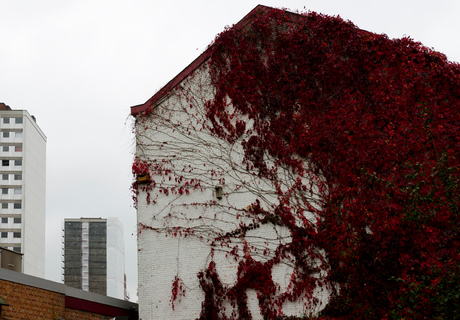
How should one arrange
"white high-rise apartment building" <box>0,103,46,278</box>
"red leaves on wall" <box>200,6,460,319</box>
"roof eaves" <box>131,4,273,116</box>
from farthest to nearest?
"white high-rise apartment building" <box>0,103,46,278</box>, "roof eaves" <box>131,4,273,116</box>, "red leaves on wall" <box>200,6,460,319</box>

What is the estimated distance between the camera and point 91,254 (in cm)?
8275

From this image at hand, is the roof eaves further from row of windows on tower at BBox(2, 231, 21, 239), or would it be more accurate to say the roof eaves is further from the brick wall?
row of windows on tower at BBox(2, 231, 21, 239)

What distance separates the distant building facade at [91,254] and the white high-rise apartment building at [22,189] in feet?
44.9

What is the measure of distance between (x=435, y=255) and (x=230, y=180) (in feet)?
16.4

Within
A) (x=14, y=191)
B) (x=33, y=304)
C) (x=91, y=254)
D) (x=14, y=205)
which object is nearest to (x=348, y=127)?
(x=33, y=304)

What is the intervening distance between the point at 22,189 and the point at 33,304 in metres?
57.6

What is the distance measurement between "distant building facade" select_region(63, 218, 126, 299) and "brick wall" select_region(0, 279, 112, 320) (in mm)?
74278

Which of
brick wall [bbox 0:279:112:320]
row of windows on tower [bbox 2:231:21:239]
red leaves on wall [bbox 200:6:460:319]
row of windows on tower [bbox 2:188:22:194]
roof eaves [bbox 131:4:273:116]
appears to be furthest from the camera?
row of windows on tower [bbox 2:188:22:194]

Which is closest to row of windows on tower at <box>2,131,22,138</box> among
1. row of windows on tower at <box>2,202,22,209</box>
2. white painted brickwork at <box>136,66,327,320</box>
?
row of windows on tower at <box>2,202,22,209</box>

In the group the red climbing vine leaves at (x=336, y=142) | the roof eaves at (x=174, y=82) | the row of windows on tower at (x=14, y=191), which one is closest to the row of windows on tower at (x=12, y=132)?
the row of windows on tower at (x=14, y=191)

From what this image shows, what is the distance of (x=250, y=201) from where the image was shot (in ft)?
38.7

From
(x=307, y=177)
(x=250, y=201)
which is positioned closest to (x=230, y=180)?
(x=250, y=201)

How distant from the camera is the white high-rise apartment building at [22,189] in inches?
2414

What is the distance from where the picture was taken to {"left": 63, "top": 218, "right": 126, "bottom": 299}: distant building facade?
3206 inches
